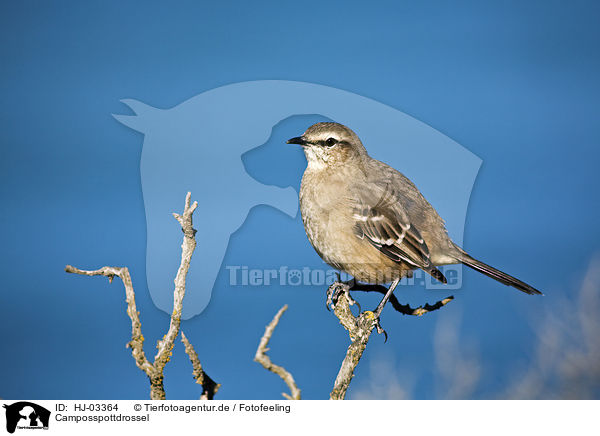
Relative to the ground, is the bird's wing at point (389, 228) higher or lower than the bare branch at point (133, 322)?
higher

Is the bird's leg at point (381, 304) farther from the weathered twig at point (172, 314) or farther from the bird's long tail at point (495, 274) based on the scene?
the weathered twig at point (172, 314)

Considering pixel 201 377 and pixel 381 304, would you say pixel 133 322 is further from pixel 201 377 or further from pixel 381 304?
pixel 381 304

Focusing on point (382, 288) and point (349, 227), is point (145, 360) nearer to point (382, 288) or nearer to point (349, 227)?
point (349, 227)

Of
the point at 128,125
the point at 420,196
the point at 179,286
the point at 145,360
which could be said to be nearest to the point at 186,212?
the point at 179,286

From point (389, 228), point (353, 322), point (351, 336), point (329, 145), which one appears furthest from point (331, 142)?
point (351, 336)

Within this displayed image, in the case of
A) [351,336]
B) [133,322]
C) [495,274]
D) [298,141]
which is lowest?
[133,322]

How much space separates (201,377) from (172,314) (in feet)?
0.89

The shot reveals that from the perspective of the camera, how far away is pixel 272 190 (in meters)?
3.46

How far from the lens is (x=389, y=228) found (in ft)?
11.2

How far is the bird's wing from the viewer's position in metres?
3.36
